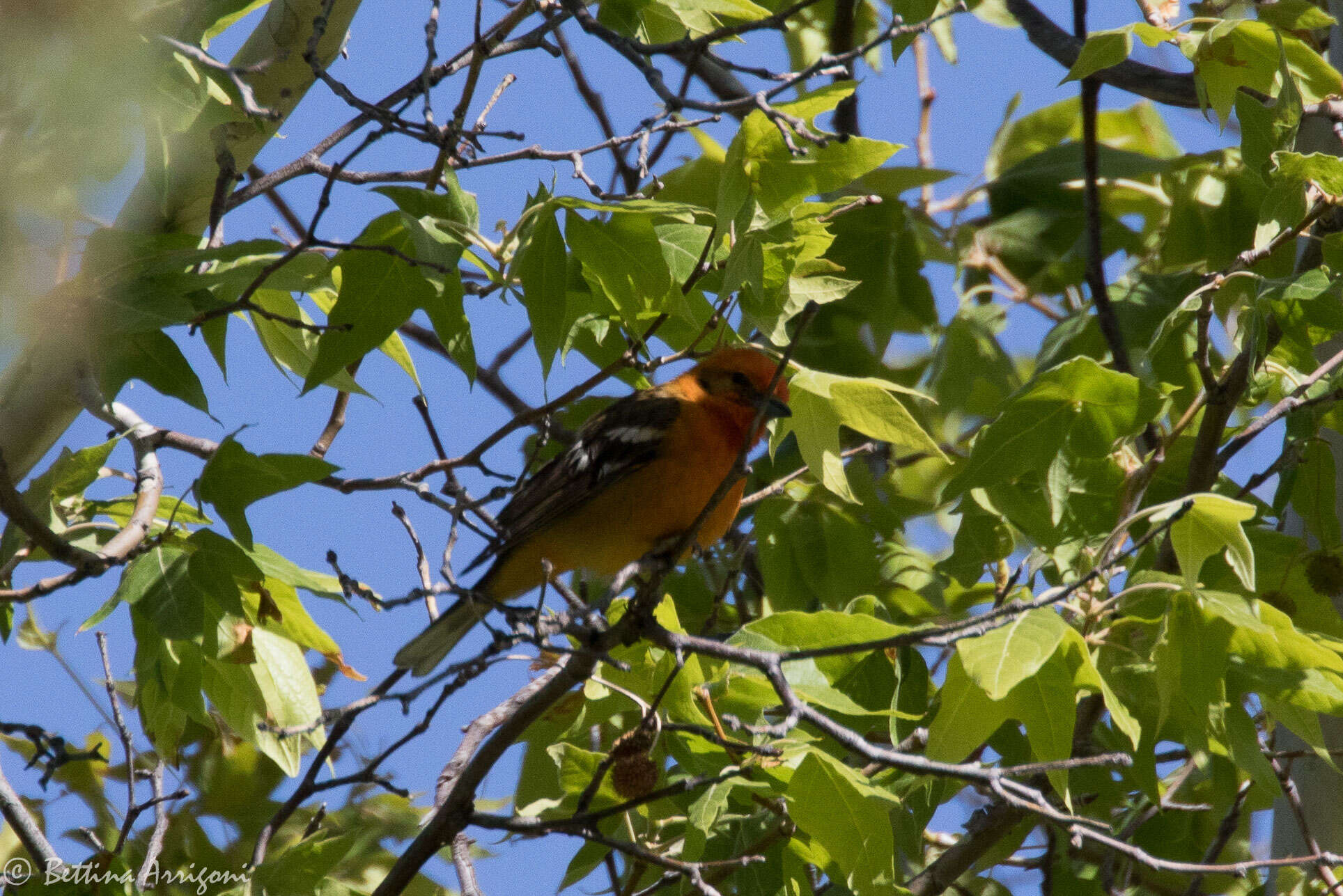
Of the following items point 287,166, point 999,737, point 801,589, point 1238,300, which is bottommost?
point 999,737

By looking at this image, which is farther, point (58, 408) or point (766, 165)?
point (58, 408)

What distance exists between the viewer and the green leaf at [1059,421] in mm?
3580

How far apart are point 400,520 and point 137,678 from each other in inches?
46.1

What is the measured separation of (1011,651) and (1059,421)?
4.08ft

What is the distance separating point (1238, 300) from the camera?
14.4 feet

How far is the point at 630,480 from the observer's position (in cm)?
492

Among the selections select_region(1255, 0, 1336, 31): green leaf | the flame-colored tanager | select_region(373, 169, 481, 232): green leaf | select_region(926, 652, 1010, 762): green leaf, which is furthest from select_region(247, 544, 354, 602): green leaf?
select_region(1255, 0, 1336, 31): green leaf

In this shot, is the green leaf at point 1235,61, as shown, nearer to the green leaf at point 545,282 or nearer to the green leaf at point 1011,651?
the green leaf at point 1011,651

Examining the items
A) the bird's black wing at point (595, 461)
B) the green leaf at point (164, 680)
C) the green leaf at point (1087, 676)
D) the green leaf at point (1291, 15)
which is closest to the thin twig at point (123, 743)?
the green leaf at point (164, 680)

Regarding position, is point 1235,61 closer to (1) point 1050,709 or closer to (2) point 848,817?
(1) point 1050,709

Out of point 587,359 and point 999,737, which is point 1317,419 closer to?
point 999,737

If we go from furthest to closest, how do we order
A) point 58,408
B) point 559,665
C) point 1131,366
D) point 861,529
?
point 1131,366, point 861,529, point 58,408, point 559,665

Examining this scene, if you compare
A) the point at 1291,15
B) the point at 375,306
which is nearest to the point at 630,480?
the point at 375,306

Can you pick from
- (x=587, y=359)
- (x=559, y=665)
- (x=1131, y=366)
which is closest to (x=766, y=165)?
(x=587, y=359)
